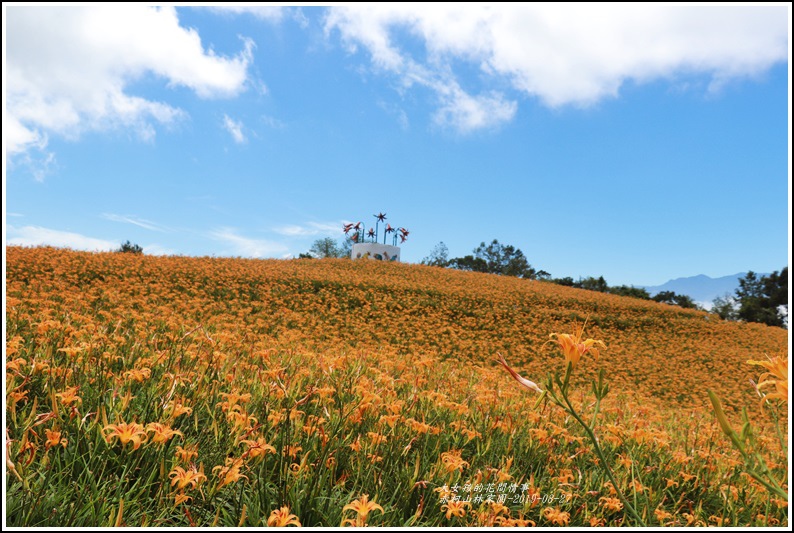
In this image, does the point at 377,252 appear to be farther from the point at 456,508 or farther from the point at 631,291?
the point at 456,508

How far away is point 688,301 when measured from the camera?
26344mm

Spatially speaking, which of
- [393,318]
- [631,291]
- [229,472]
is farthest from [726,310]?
[229,472]

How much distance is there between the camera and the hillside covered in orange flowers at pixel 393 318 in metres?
7.65

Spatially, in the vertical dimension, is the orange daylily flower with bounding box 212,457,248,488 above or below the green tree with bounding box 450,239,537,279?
below

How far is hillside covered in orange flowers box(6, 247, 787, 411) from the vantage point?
25.1 feet

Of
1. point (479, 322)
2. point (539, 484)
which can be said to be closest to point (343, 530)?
point (539, 484)

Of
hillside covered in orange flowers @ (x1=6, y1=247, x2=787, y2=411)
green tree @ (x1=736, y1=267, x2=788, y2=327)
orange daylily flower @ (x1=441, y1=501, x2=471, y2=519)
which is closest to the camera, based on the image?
orange daylily flower @ (x1=441, y1=501, x2=471, y2=519)

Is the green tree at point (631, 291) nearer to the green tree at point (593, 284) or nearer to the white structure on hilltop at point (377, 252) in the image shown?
the green tree at point (593, 284)

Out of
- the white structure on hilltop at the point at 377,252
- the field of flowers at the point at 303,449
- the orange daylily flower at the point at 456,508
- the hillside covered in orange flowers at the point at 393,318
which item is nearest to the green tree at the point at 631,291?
the hillside covered in orange flowers at the point at 393,318

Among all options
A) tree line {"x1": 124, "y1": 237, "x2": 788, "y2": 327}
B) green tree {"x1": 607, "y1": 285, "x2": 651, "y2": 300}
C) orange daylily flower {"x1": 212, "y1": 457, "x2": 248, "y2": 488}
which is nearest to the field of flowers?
orange daylily flower {"x1": 212, "y1": 457, "x2": 248, "y2": 488}

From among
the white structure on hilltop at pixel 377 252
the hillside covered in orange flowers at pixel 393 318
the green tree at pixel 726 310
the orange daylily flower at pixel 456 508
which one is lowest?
the orange daylily flower at pixel 456 508

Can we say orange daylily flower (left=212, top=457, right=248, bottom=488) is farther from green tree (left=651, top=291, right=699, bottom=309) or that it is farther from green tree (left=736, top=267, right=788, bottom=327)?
green tree (left=651, top=291, right=699, bottom=309)

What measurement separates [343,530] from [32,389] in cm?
204

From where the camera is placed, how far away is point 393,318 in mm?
11312
